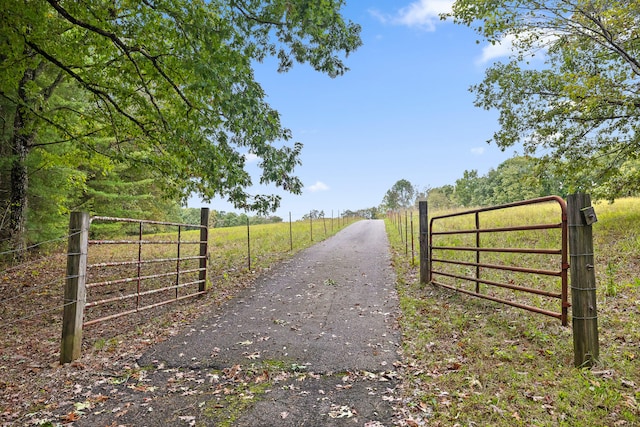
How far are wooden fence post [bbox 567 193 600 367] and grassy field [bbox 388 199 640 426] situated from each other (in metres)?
0.17

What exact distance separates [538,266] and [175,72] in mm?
10156

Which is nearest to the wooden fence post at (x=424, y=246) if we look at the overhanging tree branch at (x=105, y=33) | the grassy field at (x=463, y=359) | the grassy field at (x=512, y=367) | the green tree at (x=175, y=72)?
the grassy field at (x=463, y=359)

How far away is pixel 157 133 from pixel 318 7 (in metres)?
6.35

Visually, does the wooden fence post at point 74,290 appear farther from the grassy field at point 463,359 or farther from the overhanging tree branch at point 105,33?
the overhanging tree branch at point 105,33

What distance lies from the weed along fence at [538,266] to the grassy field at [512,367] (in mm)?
274

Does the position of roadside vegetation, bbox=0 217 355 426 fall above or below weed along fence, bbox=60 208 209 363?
below

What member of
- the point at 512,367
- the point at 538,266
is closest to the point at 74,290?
the point at 512,367

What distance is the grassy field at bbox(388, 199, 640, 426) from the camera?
2.93m

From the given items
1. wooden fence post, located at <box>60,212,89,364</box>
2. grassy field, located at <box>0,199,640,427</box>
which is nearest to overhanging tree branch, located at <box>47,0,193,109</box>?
wooden fence post, located at <box>60,212,89,364</box>

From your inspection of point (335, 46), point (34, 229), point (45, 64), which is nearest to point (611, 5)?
point (335, 46)

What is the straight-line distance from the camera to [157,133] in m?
9.91

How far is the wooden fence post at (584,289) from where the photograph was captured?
3.58 m

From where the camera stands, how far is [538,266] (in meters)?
8.70

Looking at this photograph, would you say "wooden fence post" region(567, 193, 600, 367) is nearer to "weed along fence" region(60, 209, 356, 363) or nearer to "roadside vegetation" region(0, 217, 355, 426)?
"roadside vegetation" region(0, 217, 355, 426)
